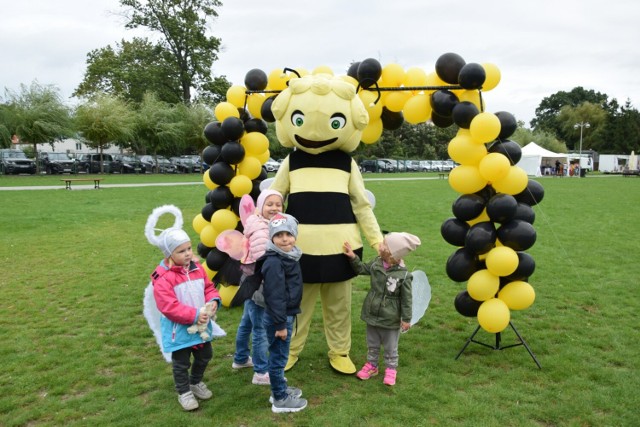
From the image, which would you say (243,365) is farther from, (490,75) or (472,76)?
(490,75)

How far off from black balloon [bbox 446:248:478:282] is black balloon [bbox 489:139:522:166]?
0.97 m

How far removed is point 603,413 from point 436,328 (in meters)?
2.10

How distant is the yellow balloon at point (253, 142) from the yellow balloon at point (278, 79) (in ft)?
2.13

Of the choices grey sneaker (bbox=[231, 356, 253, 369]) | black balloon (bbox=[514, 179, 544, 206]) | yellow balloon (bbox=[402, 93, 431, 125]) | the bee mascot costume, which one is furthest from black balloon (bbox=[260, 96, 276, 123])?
black balloon (bbox=[514, 179, 544, 206])

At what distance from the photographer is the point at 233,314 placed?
611cm

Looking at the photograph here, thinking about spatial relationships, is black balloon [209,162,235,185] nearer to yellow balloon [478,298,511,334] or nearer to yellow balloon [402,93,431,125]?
yellow balloon [402,93,431,125]

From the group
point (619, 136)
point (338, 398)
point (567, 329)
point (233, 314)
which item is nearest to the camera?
point (338, 398)

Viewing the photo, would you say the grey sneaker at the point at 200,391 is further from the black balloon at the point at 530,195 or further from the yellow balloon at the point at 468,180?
the black balloon at the point at 530,195

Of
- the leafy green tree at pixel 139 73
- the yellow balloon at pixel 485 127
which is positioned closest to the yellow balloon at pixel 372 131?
the yellow balloon at pixel 485 127

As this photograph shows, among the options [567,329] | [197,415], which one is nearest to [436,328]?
[567,329]

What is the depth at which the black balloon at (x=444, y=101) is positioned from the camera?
15.1 feet

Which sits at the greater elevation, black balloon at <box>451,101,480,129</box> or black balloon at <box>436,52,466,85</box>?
black balloon at <box>436,52,466,85</box>

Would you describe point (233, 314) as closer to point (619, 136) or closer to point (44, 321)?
point (44, 321)

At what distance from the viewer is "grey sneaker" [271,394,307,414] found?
3809mm
